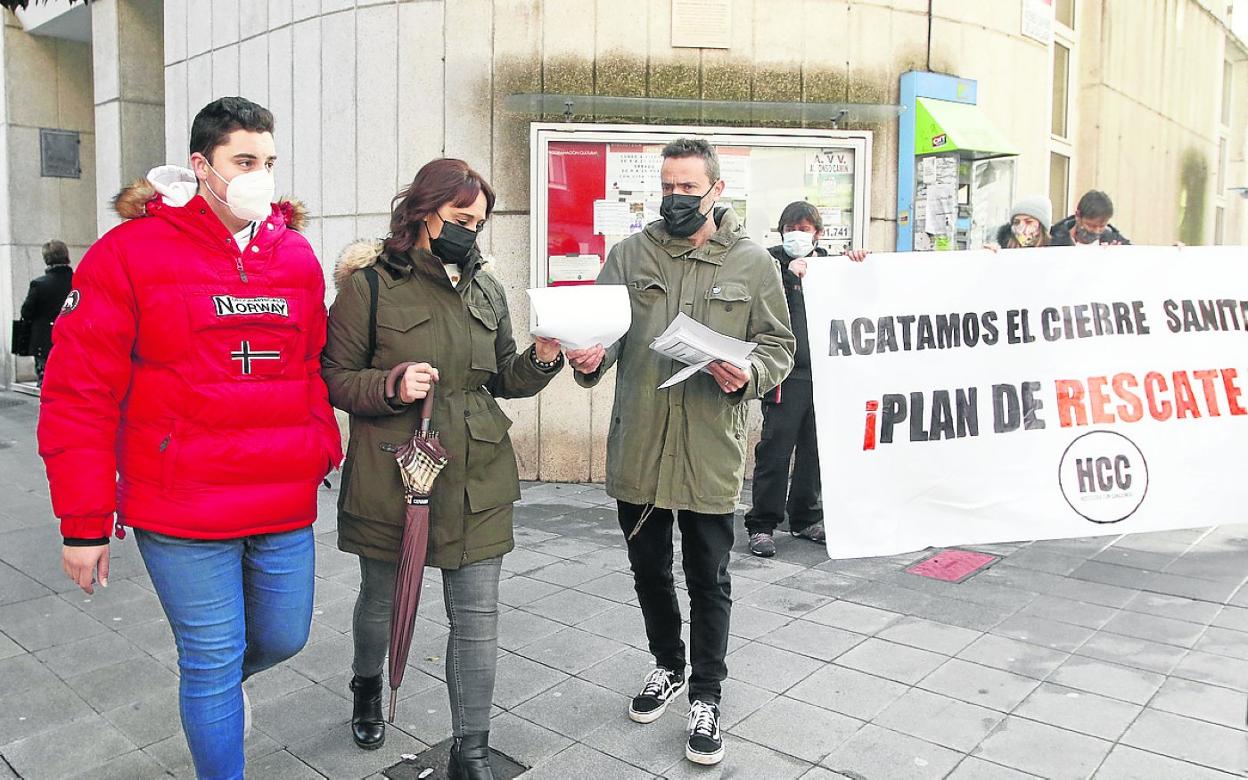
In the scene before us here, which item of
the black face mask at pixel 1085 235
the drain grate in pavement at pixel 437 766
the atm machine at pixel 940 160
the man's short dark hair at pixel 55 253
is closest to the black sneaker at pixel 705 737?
the drain grate in pavement at pixel 437 766

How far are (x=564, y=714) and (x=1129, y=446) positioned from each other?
123 inches

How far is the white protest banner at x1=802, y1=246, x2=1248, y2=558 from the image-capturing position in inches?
176

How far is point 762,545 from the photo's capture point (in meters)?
5.46

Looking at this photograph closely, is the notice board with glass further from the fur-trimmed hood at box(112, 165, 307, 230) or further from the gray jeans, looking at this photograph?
the fur-trimmed hood at box(112, 165, 307, 230)

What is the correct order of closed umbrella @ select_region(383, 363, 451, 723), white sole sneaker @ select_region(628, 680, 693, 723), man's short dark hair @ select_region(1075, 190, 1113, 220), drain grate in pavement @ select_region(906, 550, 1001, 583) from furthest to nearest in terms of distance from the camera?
1. man's short dark hair @ select_region(1075, 190, 1113, 220)
2. drain grate in pavement @ select_region(906, 550, 1001, 583)
3. white sole sneaker @ select_region(628, 680, 693, 723)
4. closed umbrella @ select_region(383, 363, 451, 723)

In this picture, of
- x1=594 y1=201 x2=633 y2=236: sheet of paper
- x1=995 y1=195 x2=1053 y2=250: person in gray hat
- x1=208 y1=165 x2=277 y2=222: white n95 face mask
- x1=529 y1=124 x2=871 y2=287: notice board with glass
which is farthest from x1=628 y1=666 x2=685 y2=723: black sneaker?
x1=594 y1=201 x2=633 y2=236: sheet of paper

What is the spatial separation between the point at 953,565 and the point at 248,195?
410 centimetres

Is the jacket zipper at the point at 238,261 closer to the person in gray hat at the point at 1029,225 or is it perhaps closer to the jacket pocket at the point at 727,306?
the jacket pocket at the point at 727,306

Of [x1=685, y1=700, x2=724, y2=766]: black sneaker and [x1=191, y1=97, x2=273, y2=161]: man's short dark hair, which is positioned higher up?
[x1=191, y1=97, x2=273, y2=161]: man's short dark hair

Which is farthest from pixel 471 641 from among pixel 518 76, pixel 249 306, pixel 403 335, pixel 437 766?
pixel 518 76

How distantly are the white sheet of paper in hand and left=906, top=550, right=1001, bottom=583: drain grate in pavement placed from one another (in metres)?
2.81

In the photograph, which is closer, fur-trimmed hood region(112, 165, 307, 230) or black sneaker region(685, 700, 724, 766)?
fur-trimmed hood region(112, 165, 307, 230)

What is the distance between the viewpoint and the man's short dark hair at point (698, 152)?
10.6 ft

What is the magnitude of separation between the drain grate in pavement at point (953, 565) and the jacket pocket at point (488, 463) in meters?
2.84
